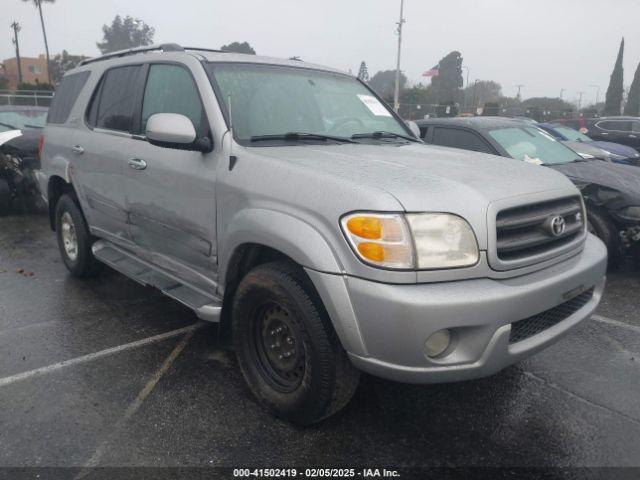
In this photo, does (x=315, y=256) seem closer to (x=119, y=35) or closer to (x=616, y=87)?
(x=616, y=87)

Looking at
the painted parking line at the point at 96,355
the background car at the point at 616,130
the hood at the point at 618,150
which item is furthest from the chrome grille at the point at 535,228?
the background car at the point at 616,130

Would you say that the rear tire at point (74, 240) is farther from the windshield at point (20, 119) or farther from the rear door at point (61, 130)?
the windshield at point (20, 119)

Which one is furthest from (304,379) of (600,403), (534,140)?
(534,140)

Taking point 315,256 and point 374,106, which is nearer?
point 315,256

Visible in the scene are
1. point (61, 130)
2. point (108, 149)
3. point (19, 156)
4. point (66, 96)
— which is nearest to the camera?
point (108, 149)

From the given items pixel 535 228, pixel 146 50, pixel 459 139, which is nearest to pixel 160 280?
pixel 146 50

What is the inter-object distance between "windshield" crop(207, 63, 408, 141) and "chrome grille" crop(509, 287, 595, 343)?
1641 millimetres

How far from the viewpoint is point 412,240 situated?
2.29m

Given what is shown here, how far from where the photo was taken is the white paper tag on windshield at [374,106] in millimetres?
4031

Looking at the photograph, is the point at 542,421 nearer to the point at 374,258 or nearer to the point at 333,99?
the point at 374,258

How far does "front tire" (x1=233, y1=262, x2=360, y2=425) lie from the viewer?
2.49 metres

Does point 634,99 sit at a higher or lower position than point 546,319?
higher

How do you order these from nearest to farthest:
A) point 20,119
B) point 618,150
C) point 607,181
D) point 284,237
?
point 284,237
point 607,181
point 20,119
point 618,150

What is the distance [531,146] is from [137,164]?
4.69 m
